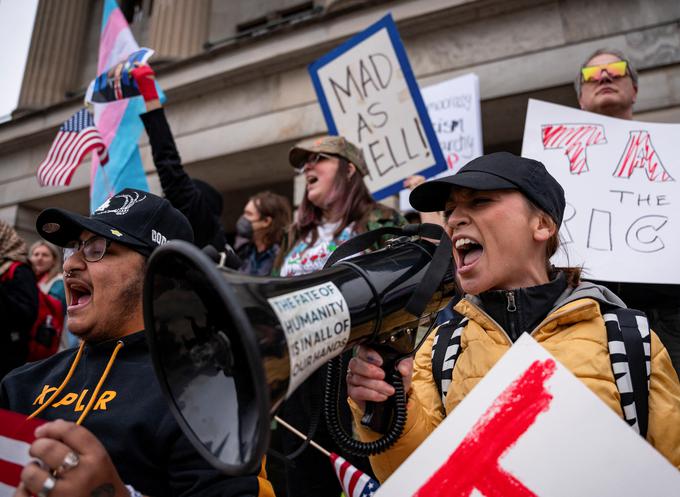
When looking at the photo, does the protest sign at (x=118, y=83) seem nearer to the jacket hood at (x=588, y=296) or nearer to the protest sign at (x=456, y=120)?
the protest sign at (x=456, y=120)

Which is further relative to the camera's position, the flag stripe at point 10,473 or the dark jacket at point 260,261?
the dark jacket at point 260,261

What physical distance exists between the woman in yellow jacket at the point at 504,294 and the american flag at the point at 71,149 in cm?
272

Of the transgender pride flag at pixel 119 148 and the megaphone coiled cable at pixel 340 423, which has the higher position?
the transgender pride flag at pixel 119 148

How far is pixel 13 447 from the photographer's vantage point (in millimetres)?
1125

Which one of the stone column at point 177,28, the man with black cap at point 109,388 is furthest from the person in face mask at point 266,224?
the stone column at point 177,28

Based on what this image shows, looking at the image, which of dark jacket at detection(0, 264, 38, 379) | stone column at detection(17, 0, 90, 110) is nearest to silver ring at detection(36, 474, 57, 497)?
dark jacket at detection(0, 264, 38, 379)

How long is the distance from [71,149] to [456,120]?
118 inches

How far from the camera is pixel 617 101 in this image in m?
2.57

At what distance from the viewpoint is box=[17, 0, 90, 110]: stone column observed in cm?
1067

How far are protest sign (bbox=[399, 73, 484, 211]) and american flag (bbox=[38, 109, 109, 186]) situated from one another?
7.46 feet

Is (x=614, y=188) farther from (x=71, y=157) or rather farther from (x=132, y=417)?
(x=71, y=157)

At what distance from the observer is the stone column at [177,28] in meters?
8.55

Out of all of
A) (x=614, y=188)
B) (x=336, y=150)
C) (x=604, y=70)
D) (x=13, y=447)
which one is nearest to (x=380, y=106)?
(x=336, y=150)

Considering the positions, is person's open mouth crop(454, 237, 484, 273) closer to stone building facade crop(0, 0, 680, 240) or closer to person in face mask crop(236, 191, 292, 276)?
person in face mask crop(236, 191, 292, 276)
